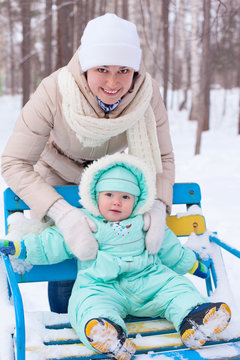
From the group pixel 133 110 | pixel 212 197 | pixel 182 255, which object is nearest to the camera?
pixel 133 110

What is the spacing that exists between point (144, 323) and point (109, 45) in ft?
4.33

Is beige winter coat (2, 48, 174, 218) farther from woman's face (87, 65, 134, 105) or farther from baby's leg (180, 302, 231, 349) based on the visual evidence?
baby's leg (180, 302, 231, 349)

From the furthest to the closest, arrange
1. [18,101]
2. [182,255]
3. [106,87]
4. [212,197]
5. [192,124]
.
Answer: [18,101]
[192,124]
[212,197]
[182,255]
[106,87]

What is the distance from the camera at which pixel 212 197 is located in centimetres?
566

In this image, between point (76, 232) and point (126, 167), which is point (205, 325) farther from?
point (126, 167)

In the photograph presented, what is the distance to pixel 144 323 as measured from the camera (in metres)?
2.21

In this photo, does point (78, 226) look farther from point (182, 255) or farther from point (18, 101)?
point (18, 101)

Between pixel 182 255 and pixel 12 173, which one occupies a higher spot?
pixel 12 173

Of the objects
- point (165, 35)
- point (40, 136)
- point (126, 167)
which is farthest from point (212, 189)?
point (165, 35)

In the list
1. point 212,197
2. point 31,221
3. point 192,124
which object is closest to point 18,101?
point 192,124

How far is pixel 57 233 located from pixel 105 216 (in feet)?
0.83

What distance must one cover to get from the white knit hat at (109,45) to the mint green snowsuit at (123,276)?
78 cm

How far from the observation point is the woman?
222 cm

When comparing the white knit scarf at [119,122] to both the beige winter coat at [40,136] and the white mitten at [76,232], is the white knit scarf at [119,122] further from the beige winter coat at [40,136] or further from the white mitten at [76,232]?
the white mitten at [76,232]
